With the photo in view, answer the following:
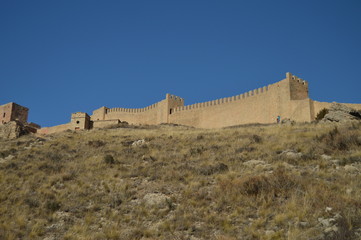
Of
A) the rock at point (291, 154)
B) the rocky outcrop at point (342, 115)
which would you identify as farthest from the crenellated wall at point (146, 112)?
the rock at point (291, 154)

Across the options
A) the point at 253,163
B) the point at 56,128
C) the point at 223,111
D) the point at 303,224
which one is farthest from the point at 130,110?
the point at 303,224

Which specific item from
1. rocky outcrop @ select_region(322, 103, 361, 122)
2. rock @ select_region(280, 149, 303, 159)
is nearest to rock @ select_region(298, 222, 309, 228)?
rock @ select_region(280, 149, 303, 159)

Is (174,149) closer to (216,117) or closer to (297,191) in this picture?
(297,191)

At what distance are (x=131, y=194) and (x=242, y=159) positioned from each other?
391 centimetres

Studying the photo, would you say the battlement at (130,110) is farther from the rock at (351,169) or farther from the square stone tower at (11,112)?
the rock at (351,169)

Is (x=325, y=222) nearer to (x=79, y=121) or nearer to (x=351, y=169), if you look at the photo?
(x=351, y=169)

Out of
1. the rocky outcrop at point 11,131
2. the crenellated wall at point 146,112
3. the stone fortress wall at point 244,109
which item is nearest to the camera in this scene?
the rocky outcrop at point 11,131

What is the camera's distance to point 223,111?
34.3 metres

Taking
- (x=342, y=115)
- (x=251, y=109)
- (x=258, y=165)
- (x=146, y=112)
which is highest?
(x=146, y=112)

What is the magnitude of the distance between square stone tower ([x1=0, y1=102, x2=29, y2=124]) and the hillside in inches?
1323

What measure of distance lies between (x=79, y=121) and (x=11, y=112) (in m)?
12.9

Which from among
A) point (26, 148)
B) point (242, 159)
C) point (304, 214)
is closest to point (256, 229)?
point (304, 214)

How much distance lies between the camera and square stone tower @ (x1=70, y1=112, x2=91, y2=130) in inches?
1439

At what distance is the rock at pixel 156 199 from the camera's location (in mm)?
8422
